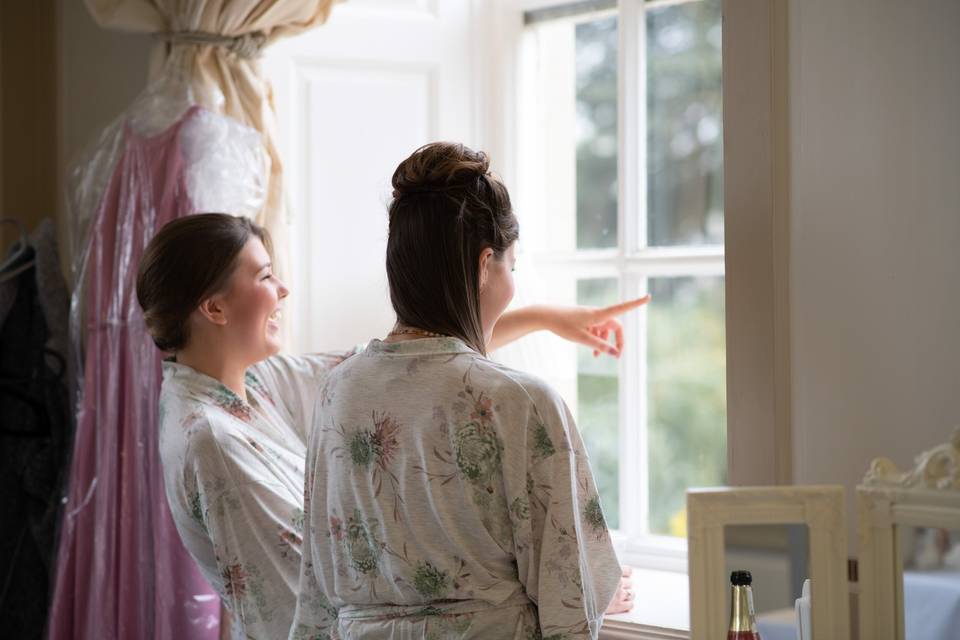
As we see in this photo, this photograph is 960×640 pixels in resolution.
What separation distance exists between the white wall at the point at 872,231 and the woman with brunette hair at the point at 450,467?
0.42 meters

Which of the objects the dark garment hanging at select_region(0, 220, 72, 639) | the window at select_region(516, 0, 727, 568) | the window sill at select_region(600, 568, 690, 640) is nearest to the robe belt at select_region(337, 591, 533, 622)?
the window sill at select_region(600, 568, 690, 640)

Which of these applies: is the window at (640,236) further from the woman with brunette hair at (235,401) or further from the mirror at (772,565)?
the mirror at (772,565)

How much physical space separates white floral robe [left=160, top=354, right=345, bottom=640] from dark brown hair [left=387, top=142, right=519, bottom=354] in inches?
17.2

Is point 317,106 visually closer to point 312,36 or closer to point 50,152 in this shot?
point 312,36

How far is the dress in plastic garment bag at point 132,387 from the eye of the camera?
6.72ft

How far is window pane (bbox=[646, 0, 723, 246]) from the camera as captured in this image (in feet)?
7.15

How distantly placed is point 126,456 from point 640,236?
1182 mm

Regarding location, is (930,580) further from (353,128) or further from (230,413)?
(353,128)

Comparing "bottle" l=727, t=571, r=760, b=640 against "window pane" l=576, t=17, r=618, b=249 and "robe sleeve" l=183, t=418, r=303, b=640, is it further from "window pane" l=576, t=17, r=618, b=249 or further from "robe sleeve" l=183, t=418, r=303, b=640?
"window pane" l=576, t=17, r=618, b=249

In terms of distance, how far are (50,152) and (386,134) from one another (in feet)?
3.15

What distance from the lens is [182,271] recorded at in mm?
1742

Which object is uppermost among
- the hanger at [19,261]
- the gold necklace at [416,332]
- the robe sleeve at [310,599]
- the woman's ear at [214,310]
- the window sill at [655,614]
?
the hanger at [19,261]

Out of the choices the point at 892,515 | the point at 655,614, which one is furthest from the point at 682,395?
the point at 892,515

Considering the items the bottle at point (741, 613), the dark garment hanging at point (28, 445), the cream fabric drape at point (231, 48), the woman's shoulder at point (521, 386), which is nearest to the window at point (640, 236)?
the cream fabric drape at point (231, 48)
